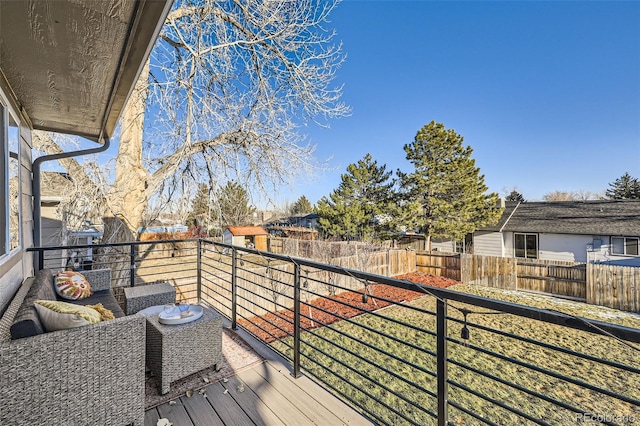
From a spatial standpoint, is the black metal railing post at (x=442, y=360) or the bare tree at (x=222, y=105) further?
the bare tree at (x=222, y=105)

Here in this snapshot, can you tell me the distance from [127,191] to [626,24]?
48.1ft

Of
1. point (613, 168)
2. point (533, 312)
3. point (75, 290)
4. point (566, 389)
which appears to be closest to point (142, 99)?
point (75, 290)

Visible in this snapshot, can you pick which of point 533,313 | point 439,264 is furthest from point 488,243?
point 533,313

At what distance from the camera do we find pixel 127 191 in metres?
4.91

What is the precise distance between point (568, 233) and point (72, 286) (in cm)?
1705

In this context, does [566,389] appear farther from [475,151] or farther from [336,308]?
[475,151]

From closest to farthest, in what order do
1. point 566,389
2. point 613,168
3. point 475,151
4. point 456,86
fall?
1. point 566,389
2. point 456,86
3. point 475,151
4. point 613,168

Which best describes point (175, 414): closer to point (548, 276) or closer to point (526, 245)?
point (548, 276)

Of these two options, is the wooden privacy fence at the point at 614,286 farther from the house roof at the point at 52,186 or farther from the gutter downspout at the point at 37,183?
the house roof at the point at 52,186

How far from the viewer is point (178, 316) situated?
224 centimetres

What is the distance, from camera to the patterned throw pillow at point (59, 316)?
1.51 m

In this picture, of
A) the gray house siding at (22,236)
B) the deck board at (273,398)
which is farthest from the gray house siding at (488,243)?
the gray house siding at (22,236)

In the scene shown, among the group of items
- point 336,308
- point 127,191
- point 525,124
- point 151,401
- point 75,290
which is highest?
point 525,124

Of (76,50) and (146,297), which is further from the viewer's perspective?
(146,297)
